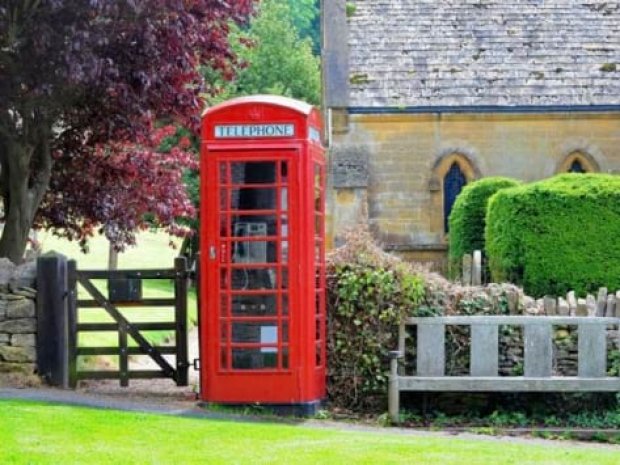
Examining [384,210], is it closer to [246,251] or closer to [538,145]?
[538,145]

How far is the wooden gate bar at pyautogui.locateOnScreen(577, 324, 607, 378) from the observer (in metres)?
12.0

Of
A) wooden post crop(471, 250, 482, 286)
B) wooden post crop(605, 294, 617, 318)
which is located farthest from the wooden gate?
wooden post crop(471, 250, 482, 286)

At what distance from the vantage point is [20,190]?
49.9 ft

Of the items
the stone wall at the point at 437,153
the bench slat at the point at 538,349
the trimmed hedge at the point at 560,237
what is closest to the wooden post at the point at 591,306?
the bench slat at the point at 538,349

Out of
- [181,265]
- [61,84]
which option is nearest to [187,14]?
[61,84]

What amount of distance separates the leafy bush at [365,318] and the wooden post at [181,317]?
68.5 inches

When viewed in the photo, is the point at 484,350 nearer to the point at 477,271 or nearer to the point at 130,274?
the point at 130,274

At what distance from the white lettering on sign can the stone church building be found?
13.6 meters

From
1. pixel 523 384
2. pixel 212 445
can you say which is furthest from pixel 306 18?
pixel 212 445

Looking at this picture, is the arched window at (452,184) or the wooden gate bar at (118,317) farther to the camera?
the arched window at (452,184)

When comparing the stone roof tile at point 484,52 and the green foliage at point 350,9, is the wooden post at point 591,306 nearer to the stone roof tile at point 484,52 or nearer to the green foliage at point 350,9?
the stone roof tile at point 484,52

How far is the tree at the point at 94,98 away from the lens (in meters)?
13.8

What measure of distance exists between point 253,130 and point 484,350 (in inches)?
124

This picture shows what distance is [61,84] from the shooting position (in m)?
13.8
